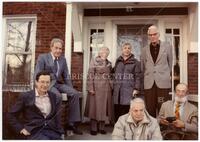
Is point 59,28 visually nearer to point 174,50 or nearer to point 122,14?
point 122,14

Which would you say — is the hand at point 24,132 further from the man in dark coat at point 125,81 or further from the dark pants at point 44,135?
the man in dark coat at point 125,81

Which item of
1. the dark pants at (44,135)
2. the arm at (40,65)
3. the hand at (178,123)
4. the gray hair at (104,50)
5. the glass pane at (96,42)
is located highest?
the glass pane at (96,42)

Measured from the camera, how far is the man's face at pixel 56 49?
2.11m

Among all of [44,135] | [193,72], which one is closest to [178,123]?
[193,72]

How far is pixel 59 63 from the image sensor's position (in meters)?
2.11

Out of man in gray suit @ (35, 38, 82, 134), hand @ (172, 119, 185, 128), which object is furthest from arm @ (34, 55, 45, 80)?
hand @ (172, 119, 185, 128)

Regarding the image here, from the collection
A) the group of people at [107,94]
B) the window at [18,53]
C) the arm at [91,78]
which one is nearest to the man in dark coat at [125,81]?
the group of people at [107,94]

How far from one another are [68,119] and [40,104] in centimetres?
20

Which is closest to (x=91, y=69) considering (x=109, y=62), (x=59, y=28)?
(x=109, y=62)

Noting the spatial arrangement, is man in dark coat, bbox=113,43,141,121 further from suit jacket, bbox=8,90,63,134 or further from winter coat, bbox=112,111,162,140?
suit jacket, bbox=8,90,63,134

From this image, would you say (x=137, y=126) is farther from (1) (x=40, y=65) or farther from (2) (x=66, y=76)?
(1) (x=40, y=65)

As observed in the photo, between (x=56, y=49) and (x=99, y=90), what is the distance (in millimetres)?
385

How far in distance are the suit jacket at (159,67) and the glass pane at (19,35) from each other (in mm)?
761

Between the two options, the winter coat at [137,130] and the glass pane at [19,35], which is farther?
the glass pane at [19,35]
